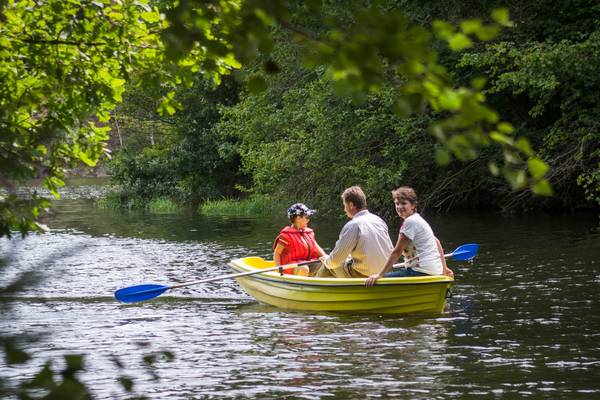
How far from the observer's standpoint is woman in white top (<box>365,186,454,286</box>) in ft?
31.1

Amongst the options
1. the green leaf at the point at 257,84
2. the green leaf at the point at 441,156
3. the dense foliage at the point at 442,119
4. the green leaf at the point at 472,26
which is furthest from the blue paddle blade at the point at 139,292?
the green leaf at the point at 472,26

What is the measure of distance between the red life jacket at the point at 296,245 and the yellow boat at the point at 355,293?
0.84 feet

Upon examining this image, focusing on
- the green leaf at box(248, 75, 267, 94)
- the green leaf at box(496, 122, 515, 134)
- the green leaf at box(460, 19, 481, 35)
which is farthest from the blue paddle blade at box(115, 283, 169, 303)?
the green leaf at box(460, 19, 481, 35)

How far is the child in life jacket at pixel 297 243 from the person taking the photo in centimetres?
1097

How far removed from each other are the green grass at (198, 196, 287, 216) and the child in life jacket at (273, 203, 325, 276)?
50.3 ft

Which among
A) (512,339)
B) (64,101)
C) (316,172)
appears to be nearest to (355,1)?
(64,101)

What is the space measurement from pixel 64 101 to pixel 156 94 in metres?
0.82

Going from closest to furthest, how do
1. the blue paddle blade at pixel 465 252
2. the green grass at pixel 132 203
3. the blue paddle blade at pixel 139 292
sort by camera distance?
the blue paddle blade at pixel 139 292 < the blue paddle blade at pixel 465 252 < the green grass at pixel 132 203

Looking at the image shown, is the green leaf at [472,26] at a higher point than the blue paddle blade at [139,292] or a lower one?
higher

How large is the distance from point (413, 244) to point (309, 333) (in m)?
1.48

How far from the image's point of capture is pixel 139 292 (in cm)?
1086

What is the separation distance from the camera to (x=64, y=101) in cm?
648

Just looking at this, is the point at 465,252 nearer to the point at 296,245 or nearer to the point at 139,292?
the point at 296,245

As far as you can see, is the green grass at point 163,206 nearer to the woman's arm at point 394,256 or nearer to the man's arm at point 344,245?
the man's arm at point 344,245
